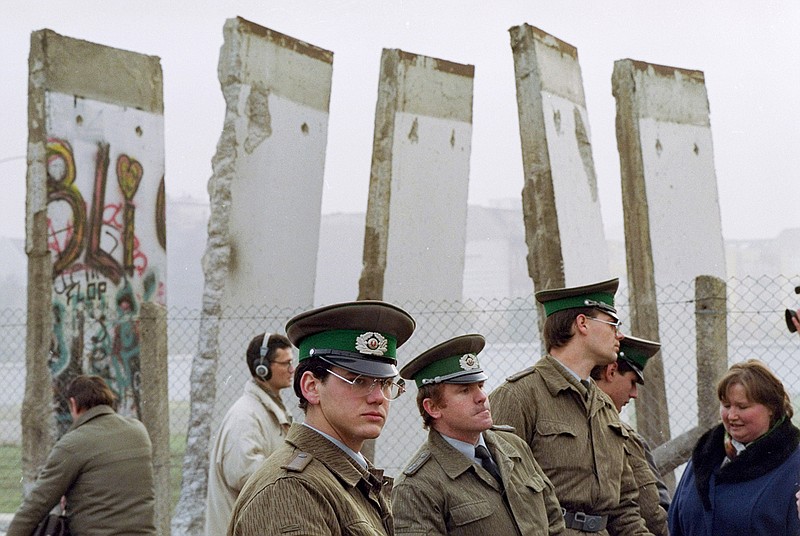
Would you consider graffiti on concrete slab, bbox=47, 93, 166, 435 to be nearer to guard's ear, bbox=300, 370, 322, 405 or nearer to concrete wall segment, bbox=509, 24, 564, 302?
concrete wall segment, bbox=509, 24, 564, 302

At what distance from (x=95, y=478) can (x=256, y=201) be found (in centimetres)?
386

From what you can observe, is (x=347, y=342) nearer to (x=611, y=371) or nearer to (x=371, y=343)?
(x=371, y=343)

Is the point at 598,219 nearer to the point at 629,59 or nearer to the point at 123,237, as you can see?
the point at 629,59

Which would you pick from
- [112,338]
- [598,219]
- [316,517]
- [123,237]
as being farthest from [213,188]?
[316,517]

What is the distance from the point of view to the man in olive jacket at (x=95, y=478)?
4.86 meters

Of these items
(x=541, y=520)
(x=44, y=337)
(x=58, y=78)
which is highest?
(x=58, y=78)

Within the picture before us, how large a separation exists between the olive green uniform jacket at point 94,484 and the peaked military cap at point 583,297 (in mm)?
2192

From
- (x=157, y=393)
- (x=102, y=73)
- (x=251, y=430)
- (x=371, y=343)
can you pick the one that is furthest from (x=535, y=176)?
(x=371, y=343)

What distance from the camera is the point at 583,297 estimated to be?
4172 mm

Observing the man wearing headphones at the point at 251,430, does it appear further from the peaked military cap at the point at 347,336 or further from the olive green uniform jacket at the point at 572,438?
the peaked military cap at the point at 347,336

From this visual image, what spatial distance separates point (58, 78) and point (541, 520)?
19.4 ft

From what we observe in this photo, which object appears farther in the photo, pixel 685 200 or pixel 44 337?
pixel 685 200

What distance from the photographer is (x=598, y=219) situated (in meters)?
8.83

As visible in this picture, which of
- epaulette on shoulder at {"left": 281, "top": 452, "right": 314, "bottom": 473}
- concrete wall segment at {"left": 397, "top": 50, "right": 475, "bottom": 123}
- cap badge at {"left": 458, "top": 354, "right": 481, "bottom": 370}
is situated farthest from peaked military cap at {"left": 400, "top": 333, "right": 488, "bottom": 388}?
concrete wall segment at {"left": 397, "top": 50, "right": 475, "bottom": 123}
